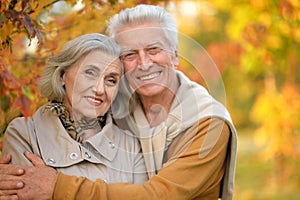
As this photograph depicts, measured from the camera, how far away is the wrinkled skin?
2840mm

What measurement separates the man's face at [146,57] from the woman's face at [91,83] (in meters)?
0.11

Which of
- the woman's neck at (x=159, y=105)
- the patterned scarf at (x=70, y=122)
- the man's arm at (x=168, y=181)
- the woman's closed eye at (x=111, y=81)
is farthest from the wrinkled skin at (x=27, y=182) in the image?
the woman's neck at (x=159, y=105)

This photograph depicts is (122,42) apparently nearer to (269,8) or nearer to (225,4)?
(269,8)

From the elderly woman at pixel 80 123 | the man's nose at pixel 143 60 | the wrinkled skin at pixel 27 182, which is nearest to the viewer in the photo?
the wrinkled skin at pixel 27 182

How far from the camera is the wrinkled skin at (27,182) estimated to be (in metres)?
2.84

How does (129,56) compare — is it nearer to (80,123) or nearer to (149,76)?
(149,76)

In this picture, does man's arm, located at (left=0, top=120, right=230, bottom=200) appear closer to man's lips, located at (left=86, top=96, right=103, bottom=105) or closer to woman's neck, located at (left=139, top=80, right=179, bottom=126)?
woman's neck, located at (left=139, top=80, right=179, bottom=126)

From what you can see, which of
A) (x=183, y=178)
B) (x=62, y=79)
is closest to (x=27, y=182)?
(x=62, y=79)

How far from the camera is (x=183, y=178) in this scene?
2.96 m

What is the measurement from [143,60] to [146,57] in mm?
22

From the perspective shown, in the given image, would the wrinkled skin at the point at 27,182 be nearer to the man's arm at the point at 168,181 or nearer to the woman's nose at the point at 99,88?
the man's arm at the point at 168,181

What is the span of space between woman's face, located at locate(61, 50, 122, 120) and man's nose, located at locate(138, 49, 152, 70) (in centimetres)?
12

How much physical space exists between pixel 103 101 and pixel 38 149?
0.34 meters

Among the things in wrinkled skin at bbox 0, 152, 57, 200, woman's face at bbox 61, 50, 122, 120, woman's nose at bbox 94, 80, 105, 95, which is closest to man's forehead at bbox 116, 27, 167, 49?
woman's face at bbox 61, 50, 122, 120
